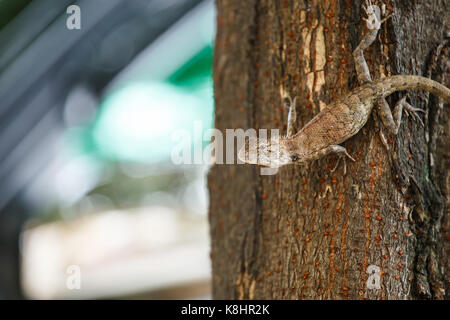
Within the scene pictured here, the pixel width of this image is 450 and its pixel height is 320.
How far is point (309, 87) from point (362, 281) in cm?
96

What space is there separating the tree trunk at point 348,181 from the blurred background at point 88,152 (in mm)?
1028

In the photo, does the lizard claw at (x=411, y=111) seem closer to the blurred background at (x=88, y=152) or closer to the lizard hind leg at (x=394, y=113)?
the lizard hind leg at (x=394, y=113)

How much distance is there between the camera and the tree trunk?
5.52ft

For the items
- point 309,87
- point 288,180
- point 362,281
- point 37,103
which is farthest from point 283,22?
point 37,103

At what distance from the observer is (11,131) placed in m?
3.16

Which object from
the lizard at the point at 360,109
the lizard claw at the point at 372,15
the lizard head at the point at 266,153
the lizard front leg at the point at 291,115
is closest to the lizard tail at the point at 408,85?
the lizard at the point at 360,109

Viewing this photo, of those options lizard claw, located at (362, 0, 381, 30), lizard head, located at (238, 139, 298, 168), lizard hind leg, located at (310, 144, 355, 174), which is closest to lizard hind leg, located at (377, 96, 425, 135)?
lizard hind leg, located at (310, 144, 355, 174)

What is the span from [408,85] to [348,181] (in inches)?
21.8

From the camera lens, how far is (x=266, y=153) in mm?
2092

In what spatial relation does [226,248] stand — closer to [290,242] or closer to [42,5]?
[290,242]

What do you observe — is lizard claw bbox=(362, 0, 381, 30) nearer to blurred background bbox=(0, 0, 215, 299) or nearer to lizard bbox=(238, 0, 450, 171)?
lizard bbox=(238, 0, 450, 171)

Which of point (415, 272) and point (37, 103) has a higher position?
point (37, 103)

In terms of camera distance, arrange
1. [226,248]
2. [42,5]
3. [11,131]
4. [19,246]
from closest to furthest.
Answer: [226,248]
[42,5]
[11,131]
[19,246]
